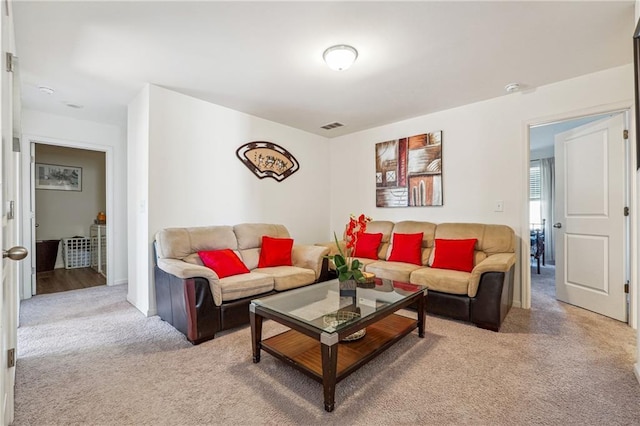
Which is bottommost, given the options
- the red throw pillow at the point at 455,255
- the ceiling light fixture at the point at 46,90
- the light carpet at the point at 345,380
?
the light carpet at the point at 345,380

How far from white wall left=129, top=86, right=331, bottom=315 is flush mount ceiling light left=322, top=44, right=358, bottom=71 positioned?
1.76 m

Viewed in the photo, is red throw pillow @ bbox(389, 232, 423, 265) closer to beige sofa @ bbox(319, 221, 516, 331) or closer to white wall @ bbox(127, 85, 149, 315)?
beige sofa @ bbox(319, 221, 516, 331)

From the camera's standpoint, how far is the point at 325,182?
5059 mm

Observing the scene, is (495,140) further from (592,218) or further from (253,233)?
(253,233)

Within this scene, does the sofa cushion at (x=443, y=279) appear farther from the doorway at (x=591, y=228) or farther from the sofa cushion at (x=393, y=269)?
the doorway at (x=591, y=228)

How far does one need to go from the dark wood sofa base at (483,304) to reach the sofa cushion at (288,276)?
1.32 metres

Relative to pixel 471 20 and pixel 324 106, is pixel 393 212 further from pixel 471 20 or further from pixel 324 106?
pixel 471 20

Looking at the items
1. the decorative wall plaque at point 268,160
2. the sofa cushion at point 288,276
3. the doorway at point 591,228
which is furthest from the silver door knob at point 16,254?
the doorway at point 591,228

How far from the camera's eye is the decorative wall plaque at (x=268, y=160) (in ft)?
12.8

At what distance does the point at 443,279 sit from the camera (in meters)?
2.85

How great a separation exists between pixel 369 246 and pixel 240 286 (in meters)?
1.86

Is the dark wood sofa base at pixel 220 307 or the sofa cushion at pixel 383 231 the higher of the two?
the sofa cushion at pixel 383 231

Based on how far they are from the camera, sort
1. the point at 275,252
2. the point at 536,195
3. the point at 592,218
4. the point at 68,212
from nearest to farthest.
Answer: the point at 592,218 < the point at 275,252 < the point at 68,212 < the point at 536,195

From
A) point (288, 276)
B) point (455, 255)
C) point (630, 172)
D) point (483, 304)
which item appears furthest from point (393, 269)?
point (630, 172)
